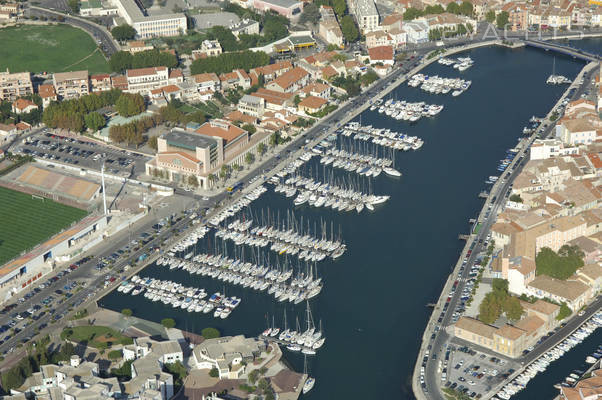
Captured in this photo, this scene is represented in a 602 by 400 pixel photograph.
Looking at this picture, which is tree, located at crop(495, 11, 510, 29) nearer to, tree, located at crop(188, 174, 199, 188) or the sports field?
tree, located at crop(188, 174, 199, 188)

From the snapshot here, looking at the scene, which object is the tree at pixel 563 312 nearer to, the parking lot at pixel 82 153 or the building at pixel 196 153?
the building at pixel 196 153

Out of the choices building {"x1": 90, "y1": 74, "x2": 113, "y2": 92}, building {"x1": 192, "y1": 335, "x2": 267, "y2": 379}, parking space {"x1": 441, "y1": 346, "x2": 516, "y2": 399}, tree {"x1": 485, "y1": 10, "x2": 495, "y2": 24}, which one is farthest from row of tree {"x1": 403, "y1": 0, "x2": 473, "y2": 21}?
building {"x1": 192, "y1": 335, "x2": 267, "y2": 379}

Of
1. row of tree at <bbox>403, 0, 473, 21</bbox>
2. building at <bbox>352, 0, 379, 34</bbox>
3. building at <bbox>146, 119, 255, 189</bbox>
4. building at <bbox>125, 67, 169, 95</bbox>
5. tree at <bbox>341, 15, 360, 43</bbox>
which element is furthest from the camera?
row of tree at <bbox>403, 0, 473, 21</bbox>

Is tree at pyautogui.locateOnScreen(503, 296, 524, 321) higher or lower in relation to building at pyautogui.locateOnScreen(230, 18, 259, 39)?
lower

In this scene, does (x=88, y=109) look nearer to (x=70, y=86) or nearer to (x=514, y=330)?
(x=70, y=86)

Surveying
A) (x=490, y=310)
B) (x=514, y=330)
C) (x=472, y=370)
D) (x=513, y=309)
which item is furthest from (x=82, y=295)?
(x=514, y=330)
